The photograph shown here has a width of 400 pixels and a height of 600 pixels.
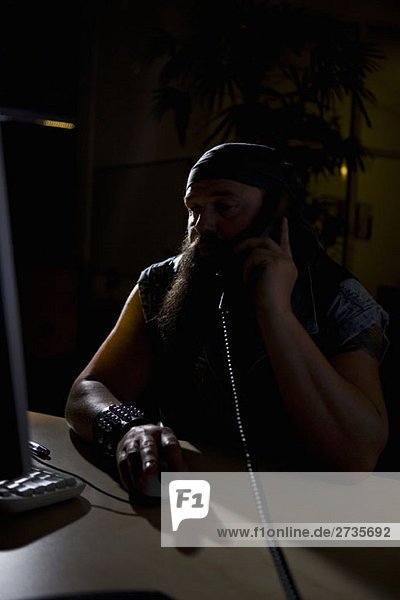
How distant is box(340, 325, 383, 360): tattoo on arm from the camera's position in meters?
1.32

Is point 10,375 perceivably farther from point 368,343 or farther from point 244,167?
point 244,167

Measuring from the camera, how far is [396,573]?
679 mm

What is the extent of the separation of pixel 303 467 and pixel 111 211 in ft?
10.9

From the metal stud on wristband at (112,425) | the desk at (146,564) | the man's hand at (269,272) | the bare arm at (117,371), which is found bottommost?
the bare arm at (117,371)

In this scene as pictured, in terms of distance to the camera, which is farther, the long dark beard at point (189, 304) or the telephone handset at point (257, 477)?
the long dark beard at point (189, 304)

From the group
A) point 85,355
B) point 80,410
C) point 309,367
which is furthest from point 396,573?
point 85,355

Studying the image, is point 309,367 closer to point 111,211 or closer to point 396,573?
point 396,573

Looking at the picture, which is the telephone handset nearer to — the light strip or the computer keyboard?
the computer keyboard

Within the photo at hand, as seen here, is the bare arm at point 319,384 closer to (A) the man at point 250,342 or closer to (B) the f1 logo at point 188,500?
(A) the man at point 250,342

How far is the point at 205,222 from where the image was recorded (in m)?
1.48

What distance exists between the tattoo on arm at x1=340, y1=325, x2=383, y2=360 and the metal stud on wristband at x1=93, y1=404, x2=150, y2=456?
1.59 ft

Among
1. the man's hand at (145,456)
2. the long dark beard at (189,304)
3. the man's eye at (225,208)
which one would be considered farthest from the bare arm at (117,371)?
the man's eye at (225,208)

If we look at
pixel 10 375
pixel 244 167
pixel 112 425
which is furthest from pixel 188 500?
pixel 244 167

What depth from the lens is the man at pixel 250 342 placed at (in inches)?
46.9
